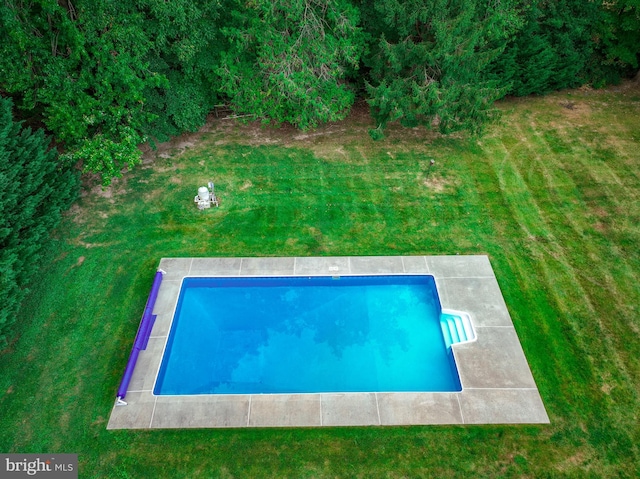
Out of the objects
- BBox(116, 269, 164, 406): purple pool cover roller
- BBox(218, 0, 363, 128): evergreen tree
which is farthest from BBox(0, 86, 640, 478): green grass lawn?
BBox(218, 0, 363, 128): evergreen tree

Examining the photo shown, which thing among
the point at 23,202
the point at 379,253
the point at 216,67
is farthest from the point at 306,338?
the point at 216,67

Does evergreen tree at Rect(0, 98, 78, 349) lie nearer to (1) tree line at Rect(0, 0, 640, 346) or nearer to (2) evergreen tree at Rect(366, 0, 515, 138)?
(1) tree line at Rect(0, 0, 640, 346)

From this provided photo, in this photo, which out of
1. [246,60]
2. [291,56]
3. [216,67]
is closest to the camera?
[291,56]

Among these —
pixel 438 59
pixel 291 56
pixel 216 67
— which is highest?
pixel 291 56

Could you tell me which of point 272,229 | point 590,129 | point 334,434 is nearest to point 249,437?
point 334,434

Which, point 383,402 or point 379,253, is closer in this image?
point 383,402

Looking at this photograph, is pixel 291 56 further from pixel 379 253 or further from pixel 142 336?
pixel 142 336
